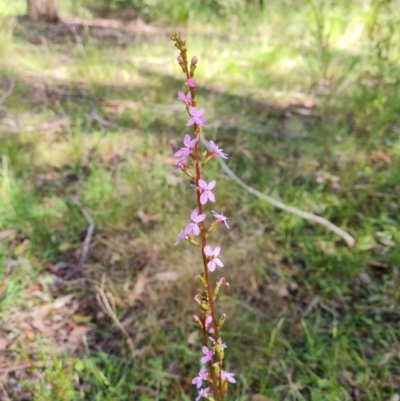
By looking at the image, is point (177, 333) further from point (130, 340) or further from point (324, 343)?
point (324, 343)

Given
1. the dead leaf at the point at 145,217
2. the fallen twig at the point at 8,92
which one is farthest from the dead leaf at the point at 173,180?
the fallen twig at the point at 8,92

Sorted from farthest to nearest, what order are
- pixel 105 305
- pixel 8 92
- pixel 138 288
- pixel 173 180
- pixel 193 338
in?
pixel 8 92
pixel 173 180
pixel 138 288
pixel 105 305
pixel 193 338

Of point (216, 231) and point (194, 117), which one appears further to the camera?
point (216, 231)

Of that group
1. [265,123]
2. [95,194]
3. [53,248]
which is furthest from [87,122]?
[265,123]

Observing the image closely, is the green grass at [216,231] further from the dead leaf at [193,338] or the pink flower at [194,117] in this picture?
the pink flower at [194,117]

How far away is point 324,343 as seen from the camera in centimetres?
212

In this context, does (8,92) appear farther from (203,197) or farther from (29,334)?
(203,197)

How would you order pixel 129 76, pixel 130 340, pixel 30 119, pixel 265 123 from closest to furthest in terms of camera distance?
pixel 130 340 → pixel 30 119 → pixel 265 123 → pixel 129 76

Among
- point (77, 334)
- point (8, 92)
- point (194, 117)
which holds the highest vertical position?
point (194, 117)

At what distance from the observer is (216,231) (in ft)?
8.77

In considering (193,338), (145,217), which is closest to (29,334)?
(193,338)

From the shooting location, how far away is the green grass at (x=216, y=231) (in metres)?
1.98

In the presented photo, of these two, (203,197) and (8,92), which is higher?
(203,197)

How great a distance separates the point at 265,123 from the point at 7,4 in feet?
20.7
